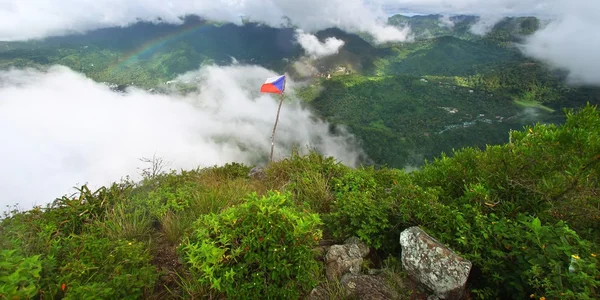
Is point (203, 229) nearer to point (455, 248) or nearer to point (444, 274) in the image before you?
point (444, 274)

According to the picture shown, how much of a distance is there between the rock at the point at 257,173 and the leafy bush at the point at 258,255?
5.08m

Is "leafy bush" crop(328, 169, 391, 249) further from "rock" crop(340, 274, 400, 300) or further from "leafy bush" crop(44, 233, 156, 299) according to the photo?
"leafy bush" crop(44, 233, 156, 299)

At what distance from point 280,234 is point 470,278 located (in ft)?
7.45

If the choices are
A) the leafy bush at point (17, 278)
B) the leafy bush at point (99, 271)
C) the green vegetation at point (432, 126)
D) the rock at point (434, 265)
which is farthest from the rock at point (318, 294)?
the green vegetation at point (432, 126)

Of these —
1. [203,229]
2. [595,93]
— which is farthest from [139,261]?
[595,93]

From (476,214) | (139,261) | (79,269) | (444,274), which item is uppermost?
(79,269)

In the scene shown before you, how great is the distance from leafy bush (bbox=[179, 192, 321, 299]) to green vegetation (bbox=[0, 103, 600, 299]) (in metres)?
0.01

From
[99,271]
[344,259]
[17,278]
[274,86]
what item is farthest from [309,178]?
[274,86]

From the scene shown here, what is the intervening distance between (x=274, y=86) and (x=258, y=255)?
38.6 ft

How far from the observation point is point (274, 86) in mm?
13633

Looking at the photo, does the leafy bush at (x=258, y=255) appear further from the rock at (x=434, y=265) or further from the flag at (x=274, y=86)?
the flag at (x=274, y=86)

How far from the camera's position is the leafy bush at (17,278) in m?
2.07

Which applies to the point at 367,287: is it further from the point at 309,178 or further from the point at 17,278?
the point at 17,278

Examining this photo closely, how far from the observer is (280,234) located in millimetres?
2771
